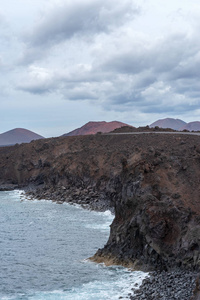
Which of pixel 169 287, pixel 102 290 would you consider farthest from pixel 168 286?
pixel 102 290

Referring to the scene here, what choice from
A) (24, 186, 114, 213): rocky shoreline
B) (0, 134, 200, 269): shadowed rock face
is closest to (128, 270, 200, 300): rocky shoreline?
(0, 134, 200, 269): shadowed rock face

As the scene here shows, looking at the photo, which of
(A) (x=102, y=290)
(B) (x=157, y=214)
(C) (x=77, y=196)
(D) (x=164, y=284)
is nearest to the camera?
(D) (x=164, y=284)

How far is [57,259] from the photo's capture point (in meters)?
32.8

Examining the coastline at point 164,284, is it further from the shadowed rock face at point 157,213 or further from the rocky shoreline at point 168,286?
the shadowed rock face at point 157,213

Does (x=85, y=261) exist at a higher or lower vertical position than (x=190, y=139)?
lower

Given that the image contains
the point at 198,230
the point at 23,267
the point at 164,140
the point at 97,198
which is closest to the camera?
the point at 198,230

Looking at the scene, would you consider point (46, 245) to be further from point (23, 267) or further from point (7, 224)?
point (7, 224)

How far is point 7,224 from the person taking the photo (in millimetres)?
48906

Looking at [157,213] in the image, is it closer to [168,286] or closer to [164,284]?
[164,284]

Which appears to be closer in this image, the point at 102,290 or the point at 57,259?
the point at 102,290

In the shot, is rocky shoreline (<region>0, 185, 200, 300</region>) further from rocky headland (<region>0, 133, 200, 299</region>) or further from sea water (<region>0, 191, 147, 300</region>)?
sea water (<region>0, 191, 147, 300</region>)

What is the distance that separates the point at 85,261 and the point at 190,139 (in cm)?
3932

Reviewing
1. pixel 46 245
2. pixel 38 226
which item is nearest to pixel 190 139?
pixel 38 226

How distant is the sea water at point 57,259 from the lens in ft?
83.7
